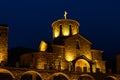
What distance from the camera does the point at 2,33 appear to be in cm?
4134

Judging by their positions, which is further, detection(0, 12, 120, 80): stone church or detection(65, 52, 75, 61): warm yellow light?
detection(65, 52, 75, 61): warm yellow light

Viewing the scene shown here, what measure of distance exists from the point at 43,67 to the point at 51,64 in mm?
1292

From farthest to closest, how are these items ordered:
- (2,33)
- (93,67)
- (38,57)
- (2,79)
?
1. (93,67)
2. (38,57)
3. (2,33)
4. (2,79)

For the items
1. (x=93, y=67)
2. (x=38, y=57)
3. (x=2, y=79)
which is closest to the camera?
(x=2, y=79)

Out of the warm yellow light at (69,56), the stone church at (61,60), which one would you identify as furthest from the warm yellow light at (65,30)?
the warm yellow light at (69,56)

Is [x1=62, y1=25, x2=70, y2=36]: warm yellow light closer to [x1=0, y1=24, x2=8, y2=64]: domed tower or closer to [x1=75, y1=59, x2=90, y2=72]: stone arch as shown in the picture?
[x1=75, y1=59, x2=90, y2=72]: stone arch

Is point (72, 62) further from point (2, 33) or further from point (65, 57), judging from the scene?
point (2, 33)

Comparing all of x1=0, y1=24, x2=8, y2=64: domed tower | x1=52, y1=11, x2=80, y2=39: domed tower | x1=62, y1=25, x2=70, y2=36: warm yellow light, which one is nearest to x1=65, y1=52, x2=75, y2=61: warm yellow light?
x1=52, y1=11, x2=80, y2=39: domed tower

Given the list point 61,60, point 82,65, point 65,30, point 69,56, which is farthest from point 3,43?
point 82,65

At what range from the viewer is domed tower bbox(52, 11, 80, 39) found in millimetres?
49938

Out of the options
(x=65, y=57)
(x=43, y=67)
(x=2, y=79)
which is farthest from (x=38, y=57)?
(x=2, y=79)

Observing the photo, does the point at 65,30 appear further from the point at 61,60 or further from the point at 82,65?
the point at 82,65

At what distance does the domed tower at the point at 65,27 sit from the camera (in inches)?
1966

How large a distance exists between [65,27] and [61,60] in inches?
267
